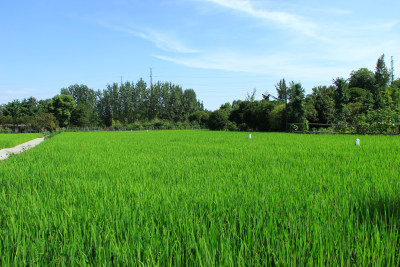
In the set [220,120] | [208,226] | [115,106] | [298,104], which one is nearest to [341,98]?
[298,104]

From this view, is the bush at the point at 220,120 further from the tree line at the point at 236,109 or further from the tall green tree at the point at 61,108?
the tall green tree at the point at 61,108

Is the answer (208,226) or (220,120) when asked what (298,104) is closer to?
(220,120)

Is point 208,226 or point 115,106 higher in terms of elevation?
point 115,106

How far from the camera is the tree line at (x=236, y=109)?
74.1 ft

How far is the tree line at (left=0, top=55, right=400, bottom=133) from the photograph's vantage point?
22.6 metres

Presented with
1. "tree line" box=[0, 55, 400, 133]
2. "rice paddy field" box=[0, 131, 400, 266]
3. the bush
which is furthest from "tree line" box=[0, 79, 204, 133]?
"rice paddy field" box=[0, 131, 400, 266]

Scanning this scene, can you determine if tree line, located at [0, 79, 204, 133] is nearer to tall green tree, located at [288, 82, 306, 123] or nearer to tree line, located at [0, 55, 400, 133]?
tree line, located at [0, 55, 400, 133]

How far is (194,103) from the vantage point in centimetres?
6625

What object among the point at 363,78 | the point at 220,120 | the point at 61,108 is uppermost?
the point at 363,78

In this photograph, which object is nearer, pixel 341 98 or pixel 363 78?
pixel 341 98

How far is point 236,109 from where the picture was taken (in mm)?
34188

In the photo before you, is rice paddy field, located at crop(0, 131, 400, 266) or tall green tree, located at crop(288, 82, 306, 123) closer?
rice paddy field, located at crop(0, 131, 400, 266)

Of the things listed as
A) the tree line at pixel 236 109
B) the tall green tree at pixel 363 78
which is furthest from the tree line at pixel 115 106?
the tall green tree at pixel 363 78

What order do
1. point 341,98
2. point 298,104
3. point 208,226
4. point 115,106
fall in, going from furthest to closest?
point 115,106 → point 341,98 → point 298,104 → point 208,226
